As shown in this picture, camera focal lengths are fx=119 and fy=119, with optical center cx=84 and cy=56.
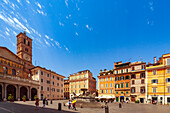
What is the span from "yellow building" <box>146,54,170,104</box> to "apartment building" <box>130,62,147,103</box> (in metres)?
1.86

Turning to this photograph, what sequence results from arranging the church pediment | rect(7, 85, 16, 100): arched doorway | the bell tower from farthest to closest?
the bell tower, the church pediment, rect(7, 85, 16, 100): arched doorway

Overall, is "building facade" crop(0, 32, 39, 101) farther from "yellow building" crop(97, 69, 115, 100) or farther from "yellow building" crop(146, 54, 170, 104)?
"yellow building" crop(146, 54, 170, 104)

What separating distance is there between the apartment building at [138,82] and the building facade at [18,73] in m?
36.1

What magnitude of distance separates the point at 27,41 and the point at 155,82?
5581 centimetres

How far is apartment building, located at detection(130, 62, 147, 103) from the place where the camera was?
4272 cm

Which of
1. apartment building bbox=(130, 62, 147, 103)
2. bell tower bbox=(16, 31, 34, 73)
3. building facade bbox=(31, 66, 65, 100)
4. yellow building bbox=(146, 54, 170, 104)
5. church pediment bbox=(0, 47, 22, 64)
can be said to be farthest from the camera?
bell tower bbox=(16, 31, 34, 73)

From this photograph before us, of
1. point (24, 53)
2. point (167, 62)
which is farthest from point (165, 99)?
point (24, 53)

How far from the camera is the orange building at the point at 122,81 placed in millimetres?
46819

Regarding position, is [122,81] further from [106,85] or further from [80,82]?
[80,82]

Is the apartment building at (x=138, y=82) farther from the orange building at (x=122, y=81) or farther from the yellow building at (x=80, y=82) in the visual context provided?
the yellow building at (x=80, y=82)

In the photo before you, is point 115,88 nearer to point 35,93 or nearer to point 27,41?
point 35,93

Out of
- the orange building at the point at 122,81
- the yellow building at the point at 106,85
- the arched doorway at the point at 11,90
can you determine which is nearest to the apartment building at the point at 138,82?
the orange building at the point at 122,81

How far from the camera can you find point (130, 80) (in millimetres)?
46438

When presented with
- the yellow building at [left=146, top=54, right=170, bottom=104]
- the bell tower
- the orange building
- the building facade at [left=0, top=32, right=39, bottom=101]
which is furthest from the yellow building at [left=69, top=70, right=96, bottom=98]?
the yellow building at [left=146, top=54, right=170, bottom=104]
